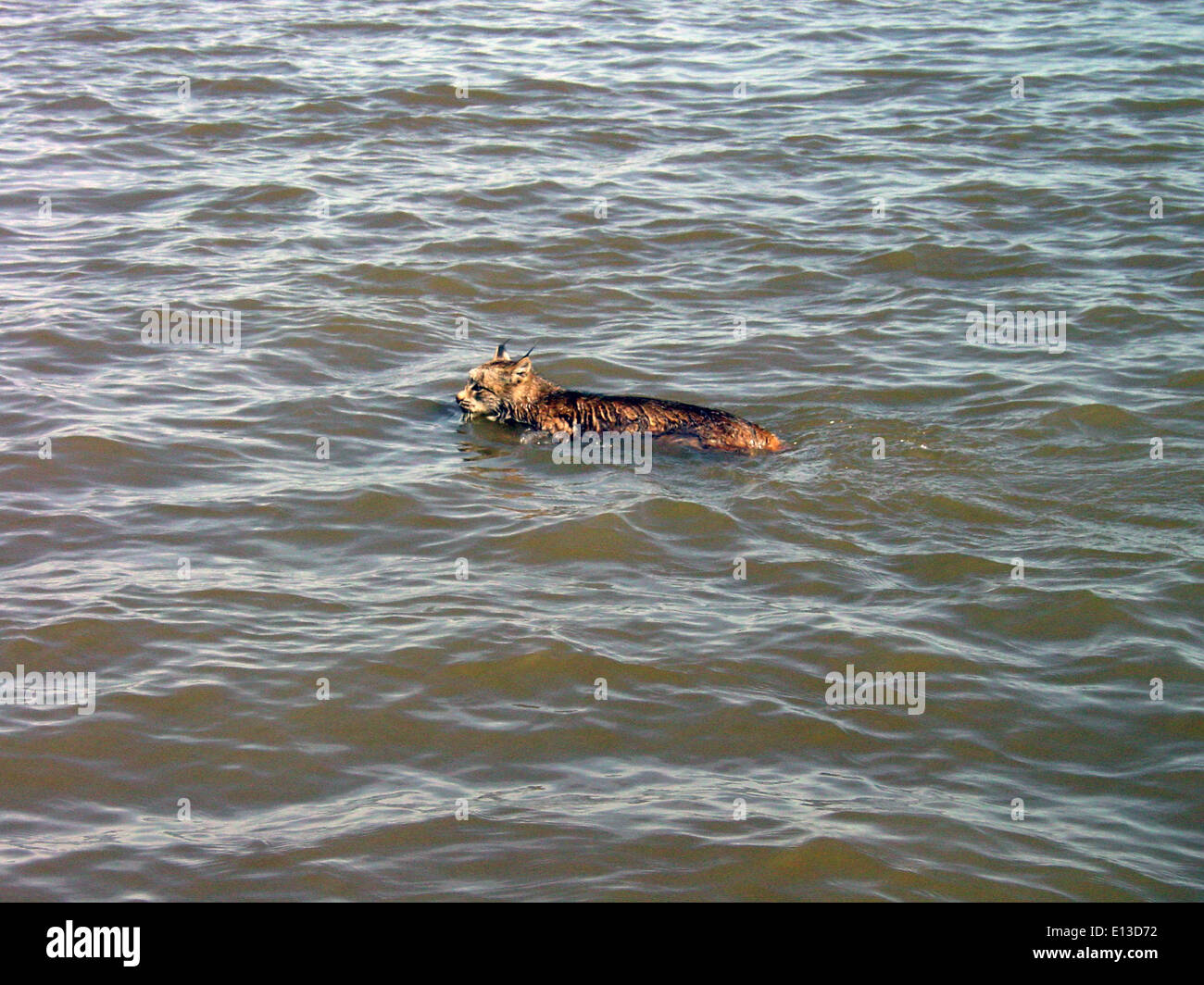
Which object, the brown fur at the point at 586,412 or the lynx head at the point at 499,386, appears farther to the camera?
the lynx head at the point at 499,386

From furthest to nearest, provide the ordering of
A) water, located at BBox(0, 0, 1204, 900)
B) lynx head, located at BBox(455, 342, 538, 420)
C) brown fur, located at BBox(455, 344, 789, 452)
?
lynx head, located at BBox(455, 342, 538, 420) < brown fur, located at BBox(455, 344, 789, 452) < water, located at BBox(0, 0, 1204, 900)

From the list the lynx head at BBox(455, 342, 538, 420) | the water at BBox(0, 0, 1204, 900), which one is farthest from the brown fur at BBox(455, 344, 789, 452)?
the water at BBox(0, 0, 1204, 900)

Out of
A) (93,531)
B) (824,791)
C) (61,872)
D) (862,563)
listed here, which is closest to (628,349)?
(862,563)

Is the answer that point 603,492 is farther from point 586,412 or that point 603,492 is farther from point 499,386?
point 499,386

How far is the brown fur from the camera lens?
10203 mm

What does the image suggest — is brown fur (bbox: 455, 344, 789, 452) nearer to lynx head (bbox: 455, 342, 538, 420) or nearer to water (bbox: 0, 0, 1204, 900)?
lynx head (bbox: 455, 342, 538, 420)

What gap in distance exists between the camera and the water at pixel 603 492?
20.9ft

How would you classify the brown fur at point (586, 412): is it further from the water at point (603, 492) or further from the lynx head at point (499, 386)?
the water at point (603, 492)

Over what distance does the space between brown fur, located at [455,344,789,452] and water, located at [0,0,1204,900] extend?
25 cm

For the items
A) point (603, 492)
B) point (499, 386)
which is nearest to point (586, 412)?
point (499, 386)

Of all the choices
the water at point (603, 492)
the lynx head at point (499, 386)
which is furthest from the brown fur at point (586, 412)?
the water at point (603, 492)

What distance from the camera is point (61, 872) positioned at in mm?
5906

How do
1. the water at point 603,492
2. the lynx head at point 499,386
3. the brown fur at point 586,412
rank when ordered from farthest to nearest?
the lynx head at point 499,386 → the brown fur at point 586,412 → the water at point 603,492

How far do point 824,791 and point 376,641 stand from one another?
2758mm
